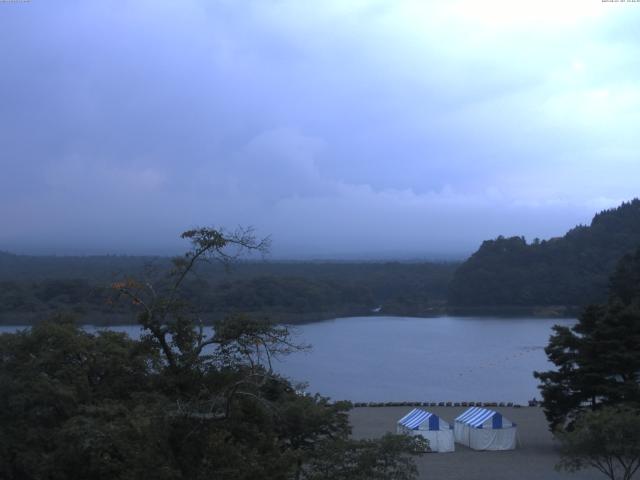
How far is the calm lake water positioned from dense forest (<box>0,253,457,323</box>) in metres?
1.64

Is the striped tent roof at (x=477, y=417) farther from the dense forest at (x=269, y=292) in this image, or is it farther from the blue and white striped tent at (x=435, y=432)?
the dense forest at (x=269, y=292)

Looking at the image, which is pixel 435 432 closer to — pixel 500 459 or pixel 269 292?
pixel 500 459

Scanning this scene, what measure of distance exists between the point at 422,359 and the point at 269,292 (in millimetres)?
12952

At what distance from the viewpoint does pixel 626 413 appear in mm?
9203

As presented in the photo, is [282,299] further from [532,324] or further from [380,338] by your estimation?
[532,324]

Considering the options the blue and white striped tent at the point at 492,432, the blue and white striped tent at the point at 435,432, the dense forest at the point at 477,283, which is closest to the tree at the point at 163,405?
the blue and white striped tent at the point at 435,432

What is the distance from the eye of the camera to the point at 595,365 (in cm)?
1252

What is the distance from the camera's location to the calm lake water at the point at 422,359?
21.4 metres

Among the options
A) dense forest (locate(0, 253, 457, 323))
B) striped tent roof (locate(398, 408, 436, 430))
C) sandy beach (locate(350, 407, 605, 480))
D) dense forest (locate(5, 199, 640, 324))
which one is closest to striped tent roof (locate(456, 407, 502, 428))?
sandy beach (locate(350, 407, 605, 480))

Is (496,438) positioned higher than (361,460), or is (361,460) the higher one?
(361,460)

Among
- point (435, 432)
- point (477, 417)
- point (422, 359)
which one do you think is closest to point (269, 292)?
point (422, 359)

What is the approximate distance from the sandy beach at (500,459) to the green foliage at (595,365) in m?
0.67

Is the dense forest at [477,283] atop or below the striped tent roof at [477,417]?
atop

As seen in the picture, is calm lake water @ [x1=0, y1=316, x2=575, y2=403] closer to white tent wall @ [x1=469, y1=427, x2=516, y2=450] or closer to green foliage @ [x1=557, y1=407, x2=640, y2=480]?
white tent wall @ [x1=469, y1=427, x2=516, y2=450]
